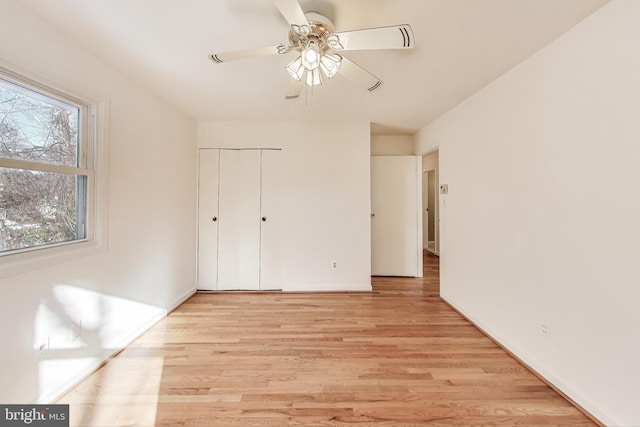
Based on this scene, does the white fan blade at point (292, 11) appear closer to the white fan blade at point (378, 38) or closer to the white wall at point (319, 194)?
the white fan blade at point (378, 38)

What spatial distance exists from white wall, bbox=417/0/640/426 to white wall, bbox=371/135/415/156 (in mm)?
1778

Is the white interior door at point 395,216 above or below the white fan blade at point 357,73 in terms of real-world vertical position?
below

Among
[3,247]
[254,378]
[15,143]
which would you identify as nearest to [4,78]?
[15,143]

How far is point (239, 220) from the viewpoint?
11.9 feet

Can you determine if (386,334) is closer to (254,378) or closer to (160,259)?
(254,378)

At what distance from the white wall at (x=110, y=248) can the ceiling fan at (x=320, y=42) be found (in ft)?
3.53

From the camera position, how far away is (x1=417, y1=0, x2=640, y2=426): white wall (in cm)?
136

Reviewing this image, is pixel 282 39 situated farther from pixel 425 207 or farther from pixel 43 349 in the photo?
pixel 425 207

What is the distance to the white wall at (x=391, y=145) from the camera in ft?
14.3

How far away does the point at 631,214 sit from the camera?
1.33 meters

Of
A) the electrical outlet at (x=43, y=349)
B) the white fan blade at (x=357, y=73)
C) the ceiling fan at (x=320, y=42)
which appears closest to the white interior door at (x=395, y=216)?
the white fan blade at (x=357, y=73)

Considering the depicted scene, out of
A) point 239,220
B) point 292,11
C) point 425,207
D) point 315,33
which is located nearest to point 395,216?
point 425,207

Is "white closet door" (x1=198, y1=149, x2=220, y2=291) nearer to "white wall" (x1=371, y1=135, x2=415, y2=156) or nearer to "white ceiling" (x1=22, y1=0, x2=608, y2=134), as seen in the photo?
"white ceiling" (x1=22, y1=0, x2=608, y2=134)

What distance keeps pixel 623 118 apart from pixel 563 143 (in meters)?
0.33
